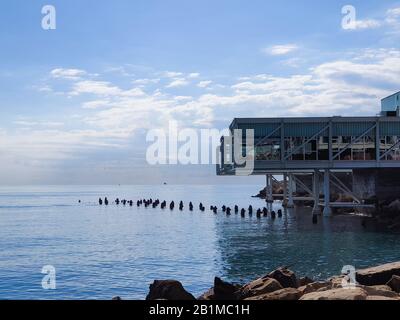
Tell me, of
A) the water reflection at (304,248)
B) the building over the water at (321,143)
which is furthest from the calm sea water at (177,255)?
the building over the water at (321,143)

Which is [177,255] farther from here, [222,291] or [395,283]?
[395,283]

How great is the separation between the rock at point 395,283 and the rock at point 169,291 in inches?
344

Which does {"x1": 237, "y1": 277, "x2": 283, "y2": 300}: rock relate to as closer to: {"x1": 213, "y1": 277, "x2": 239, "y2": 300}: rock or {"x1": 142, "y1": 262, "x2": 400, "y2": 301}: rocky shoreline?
{"x1": 142, "y1": 262, "x2": 400, "y2": 301}: rocky shoreline

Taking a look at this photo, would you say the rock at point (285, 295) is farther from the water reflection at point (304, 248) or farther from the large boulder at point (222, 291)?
the water reflection at point (304, 248)

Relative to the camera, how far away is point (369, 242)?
5206 centimetres

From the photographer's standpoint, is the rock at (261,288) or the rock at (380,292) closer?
the rock at (380,292)

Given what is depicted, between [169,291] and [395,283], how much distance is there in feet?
32.5

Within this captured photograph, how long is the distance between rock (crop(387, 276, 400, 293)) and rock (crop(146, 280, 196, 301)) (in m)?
8.73

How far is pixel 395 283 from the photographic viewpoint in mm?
22500

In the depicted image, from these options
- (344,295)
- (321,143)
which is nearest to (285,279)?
(344,295)

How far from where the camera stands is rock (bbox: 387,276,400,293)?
22375mm

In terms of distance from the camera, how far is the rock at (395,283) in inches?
881

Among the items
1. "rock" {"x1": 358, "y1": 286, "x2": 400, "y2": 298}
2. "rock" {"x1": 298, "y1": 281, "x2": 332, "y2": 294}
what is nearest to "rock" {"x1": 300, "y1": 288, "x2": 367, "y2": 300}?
"rock" {"x1": 358, "y1": 286, "x2": 400, "y2": 298}
